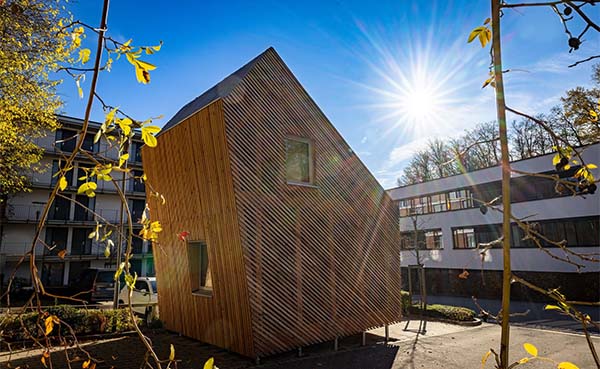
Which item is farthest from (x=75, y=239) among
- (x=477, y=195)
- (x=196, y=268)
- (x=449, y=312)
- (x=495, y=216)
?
(x=495, y=216)

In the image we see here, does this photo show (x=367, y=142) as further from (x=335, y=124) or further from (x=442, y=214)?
(x=442, y=214)

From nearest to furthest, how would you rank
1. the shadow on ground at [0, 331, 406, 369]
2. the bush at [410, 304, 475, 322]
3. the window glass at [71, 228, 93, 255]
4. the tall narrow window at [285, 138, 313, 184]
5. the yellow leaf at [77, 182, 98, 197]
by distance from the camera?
the yellow leaf at [77, 182, 98, 197]
the shadow on ground at [0, 331, 406, 369]
the tall narrow window at [285, 138, 313, 184]
the bush at [410, 304, 475, 322]
the window glass at [71, 228, 93, 255]

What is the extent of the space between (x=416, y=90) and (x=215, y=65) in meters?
3.77

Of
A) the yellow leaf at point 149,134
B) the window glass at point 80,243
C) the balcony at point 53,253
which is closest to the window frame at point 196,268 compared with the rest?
the yellow leaf at point 149,134

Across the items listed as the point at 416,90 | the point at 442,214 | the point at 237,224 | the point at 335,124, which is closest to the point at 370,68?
the point at 416,90

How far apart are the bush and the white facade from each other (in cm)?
251

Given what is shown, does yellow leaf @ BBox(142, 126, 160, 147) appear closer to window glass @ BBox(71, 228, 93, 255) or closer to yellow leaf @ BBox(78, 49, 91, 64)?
yellow leaf @ BBox(78, 49, 91, 64)

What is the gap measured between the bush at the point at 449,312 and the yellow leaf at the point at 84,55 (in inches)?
597

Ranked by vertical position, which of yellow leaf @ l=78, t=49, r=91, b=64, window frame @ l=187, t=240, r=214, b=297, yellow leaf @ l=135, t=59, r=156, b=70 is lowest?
window frame @ l=187, t=240, r=214, b=297

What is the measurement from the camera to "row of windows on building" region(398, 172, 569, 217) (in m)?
21.2

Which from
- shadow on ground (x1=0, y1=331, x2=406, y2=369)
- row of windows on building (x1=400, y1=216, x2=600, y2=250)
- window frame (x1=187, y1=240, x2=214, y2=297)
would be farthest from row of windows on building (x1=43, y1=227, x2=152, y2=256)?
row of windows on building (x1=400, y1=216, x2=600, y2=250)

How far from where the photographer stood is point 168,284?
10547 millimetres

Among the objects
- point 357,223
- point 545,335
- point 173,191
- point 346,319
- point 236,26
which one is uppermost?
point 236,26

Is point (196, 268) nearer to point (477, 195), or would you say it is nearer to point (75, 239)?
point (477, 195)
